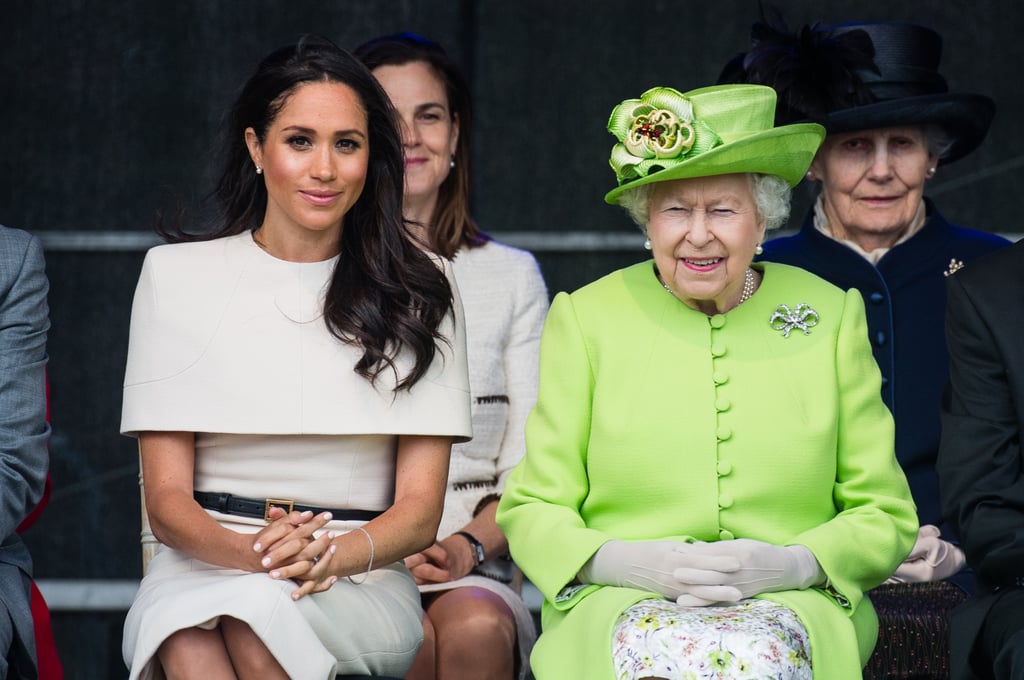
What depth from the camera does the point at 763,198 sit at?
155 inches

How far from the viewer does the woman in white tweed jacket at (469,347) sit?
4297 mm

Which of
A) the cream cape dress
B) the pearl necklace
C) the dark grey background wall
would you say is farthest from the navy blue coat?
the cream cape dress

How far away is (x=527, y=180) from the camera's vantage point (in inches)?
241

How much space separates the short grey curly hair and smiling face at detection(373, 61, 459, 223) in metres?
1.04

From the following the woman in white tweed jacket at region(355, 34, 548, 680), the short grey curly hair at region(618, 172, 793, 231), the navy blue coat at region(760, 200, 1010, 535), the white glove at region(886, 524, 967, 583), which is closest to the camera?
the short grey curly hair at region(618, 172, 793, 231)

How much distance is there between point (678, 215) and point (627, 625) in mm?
956

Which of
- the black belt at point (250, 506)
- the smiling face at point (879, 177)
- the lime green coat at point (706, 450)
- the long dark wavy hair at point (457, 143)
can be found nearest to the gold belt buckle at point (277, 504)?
the black belt at point (250, 506)

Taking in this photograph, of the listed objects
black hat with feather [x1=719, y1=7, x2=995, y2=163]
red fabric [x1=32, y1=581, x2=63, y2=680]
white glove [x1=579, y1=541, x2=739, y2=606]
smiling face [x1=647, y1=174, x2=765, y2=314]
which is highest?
black hat with feather [x1=719, y1=7, x2=995, y2=163]

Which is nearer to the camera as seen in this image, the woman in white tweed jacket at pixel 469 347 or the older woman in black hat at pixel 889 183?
the woman in white tweed jacket at pixel 469 347

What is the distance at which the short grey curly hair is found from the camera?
3.92 meters

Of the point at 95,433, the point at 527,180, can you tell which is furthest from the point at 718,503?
the point at 95,433

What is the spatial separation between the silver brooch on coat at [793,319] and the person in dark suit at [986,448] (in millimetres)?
328

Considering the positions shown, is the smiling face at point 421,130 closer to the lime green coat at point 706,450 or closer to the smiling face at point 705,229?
the lime green coat at point 706,450

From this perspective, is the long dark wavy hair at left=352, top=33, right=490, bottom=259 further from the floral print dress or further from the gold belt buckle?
the floral print dress
